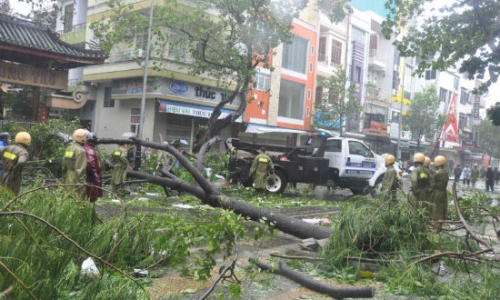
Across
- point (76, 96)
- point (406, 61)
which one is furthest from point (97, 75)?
point (406, 61)

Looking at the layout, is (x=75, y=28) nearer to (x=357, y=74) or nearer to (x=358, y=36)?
(x=358, y=36)

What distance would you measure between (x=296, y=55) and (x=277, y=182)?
18.3m

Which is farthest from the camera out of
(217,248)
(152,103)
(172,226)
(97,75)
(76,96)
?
(97,75)

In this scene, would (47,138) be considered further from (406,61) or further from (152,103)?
(406,61)

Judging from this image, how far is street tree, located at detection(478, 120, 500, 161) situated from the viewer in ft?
182

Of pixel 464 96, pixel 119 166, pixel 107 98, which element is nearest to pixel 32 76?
pixel 119 166

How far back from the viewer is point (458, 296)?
4102mm

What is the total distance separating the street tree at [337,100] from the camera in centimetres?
2969

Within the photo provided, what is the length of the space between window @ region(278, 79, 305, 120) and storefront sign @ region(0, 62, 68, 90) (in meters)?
15.8

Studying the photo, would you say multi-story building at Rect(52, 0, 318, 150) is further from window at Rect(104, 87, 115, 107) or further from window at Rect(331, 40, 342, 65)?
window at Rect(331, 40, 342, 65)

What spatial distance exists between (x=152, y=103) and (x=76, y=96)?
4.63 meters

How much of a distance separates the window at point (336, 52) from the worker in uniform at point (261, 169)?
23.5 m

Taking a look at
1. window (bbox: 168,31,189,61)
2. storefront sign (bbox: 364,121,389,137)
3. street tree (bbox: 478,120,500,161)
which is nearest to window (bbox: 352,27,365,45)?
storefront sign (bbox: 364,121,389,137)

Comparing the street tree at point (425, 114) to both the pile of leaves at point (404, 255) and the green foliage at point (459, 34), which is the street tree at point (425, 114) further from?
the pile of leaves at point (404, 255)
